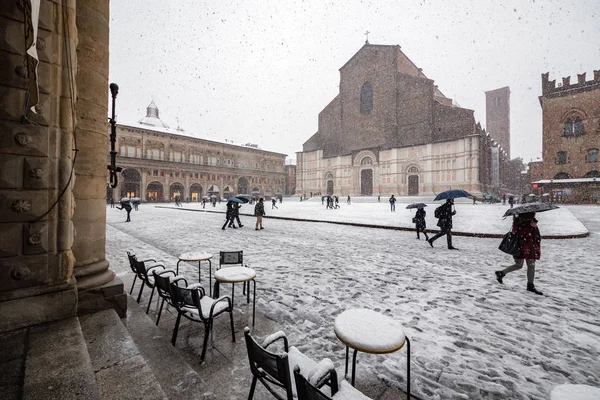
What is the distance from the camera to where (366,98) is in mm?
47531

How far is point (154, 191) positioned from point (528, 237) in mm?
51937

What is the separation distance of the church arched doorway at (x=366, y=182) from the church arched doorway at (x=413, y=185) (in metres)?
6.63

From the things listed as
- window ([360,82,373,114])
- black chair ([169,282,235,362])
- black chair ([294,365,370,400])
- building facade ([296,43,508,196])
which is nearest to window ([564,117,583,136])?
building facade ([296,43,508,196])

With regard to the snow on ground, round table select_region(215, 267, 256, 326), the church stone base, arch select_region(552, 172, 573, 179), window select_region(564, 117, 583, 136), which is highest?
window select_region(564, 117, 583, 136)

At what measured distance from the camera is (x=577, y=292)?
172 inches

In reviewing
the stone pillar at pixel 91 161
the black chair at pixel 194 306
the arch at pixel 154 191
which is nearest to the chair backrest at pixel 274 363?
the black chair at pixel 194 306

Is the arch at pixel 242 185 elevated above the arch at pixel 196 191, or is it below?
above

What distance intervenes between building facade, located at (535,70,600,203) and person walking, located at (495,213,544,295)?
40.5 meters

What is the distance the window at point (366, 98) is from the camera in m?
47.0

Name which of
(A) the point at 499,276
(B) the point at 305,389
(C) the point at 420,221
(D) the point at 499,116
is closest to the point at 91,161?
(B) the point at 305,389

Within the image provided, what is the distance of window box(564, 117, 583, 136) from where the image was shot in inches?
1310

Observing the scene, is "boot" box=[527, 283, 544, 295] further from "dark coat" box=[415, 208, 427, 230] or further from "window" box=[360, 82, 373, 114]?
"window" box=[360, 82, 373, 114]

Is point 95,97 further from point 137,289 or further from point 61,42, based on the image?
point 137,289

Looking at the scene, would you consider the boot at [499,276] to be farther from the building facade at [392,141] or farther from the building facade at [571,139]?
the building facade at [571,139]
